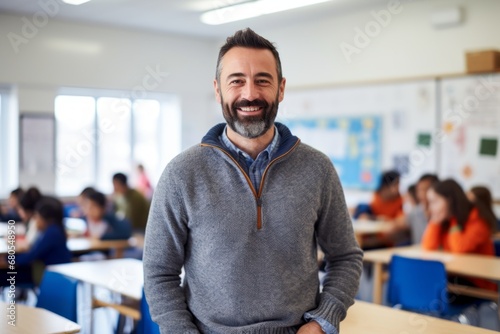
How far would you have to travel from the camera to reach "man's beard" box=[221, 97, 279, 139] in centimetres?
177

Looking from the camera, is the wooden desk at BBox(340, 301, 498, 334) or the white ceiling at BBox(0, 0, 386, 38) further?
the white ceiling at BBox(0, 0, 386, 38)

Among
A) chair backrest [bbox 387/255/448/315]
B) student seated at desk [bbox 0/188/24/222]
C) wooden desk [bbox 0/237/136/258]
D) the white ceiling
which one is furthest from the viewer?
the white ceiling

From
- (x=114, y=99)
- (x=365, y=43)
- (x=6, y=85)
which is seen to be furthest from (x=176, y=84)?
(x=365, y=43)

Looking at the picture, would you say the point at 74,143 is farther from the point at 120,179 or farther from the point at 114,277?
the point at 114,277

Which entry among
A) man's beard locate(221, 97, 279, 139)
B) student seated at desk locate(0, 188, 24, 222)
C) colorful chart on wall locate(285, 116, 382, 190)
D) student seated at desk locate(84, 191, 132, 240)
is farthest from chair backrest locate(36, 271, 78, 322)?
colorful chart on wall locate(285, 116, 382, 190)

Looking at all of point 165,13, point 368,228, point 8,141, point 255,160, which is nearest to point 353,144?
point 368,228

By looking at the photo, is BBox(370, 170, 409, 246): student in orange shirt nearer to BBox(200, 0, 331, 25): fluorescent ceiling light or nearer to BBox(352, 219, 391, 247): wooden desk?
BBox(352, 219, 391, 247): wooden desk

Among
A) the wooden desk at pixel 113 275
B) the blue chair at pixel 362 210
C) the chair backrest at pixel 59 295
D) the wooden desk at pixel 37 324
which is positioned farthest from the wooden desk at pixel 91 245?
the blue chair at pixel 362 210

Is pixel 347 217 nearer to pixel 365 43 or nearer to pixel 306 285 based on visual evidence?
pixel 306 285

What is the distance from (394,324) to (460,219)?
2.13 meters

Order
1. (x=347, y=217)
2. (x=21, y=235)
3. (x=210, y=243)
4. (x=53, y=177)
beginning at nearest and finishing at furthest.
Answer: (x=210, y=243) → (x=347, y=217) → (x=21, y=235) → (x=53, y=177)

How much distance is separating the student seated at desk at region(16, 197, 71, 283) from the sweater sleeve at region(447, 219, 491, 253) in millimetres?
3035

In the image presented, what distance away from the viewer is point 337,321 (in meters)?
1.81

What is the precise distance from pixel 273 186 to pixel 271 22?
723 centimetres
